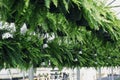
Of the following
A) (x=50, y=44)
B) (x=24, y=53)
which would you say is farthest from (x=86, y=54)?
(x=24, y=53)

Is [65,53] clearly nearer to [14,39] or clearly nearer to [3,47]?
[14,39]

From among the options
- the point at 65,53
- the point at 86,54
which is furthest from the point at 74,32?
the point at 86,54

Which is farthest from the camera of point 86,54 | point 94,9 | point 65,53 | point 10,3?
point 86,54

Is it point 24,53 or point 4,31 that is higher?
point 4,31

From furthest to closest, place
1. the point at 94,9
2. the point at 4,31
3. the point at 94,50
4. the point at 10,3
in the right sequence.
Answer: the point at 94,50
the point at 4,31
the point at 94,9
the point at 10,3

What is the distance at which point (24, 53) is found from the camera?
215 centimetres

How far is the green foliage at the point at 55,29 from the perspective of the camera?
108cm

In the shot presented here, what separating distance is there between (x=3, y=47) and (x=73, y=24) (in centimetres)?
69

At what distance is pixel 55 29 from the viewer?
1358 millimetres

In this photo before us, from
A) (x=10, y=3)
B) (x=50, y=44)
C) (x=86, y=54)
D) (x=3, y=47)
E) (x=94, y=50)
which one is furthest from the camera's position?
(x=94, y=50)

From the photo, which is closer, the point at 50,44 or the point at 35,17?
the point at 35,17

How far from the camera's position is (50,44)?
8.02 feet

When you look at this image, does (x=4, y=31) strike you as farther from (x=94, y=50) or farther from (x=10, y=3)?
(x=94, y=50)

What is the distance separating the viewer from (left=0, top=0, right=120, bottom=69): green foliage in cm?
108
